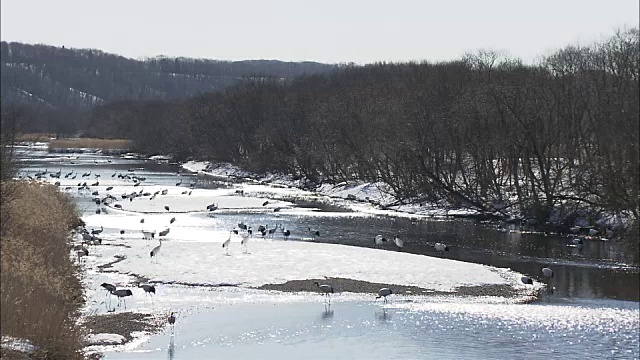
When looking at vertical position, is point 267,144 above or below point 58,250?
above

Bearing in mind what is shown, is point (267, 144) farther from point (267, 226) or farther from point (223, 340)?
point (223, 340)

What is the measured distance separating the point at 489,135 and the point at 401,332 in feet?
111

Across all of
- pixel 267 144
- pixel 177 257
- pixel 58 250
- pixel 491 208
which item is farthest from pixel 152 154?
pixel 58 250

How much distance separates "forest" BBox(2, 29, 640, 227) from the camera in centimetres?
3797

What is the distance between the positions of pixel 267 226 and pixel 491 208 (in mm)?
14825

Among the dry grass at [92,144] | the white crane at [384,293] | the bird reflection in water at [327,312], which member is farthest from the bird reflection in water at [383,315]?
the dry grass at [92,144]

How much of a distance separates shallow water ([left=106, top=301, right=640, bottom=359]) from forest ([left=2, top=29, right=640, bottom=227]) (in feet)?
23.6

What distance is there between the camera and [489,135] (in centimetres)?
5203

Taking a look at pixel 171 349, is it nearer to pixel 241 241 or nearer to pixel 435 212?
pixel 241 241

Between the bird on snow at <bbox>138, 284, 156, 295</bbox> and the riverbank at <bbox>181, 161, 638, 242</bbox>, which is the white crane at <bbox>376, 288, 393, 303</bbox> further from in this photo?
the riverbank at <bbox>181, 161, 638, 242</bbox>

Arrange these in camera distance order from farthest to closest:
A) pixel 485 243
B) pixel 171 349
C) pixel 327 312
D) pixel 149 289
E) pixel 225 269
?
pixel 485 243
pixel 225 269
pixel 149 289
pixel 327 312
pixel 171 349

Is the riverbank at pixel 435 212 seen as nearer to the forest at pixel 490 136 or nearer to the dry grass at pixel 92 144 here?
the forest at pixel 490 136

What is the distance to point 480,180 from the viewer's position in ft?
172

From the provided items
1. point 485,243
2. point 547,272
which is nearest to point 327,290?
point 547,272
